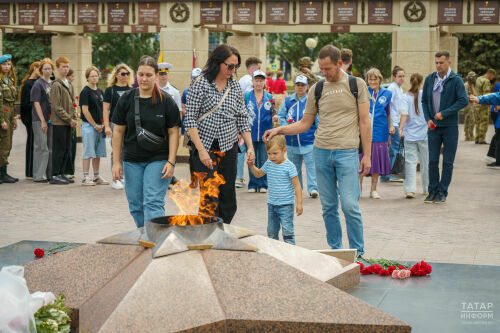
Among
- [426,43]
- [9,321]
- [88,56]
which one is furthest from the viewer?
[88,56]

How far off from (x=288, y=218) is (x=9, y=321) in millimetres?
3508

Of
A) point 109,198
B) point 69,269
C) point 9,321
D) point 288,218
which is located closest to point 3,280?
point 9,321

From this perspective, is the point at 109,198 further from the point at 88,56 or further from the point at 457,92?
the point at 88,56

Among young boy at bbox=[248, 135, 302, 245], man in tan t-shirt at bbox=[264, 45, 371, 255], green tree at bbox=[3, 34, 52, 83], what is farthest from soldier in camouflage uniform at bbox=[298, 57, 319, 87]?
green tree at bbox=[3, 34, 52, 83]

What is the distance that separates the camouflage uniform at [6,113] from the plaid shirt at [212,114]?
664cm

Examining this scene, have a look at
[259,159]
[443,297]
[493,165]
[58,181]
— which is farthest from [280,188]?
[493,165]

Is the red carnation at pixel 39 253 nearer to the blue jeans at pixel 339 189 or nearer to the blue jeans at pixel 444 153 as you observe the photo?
the blue jeans at pixel 339 189

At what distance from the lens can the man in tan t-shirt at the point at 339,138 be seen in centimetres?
673

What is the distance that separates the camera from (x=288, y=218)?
23.6 ft

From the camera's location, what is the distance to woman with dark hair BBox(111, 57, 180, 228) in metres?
6.66

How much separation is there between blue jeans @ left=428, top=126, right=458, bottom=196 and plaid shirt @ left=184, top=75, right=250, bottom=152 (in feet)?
15.0

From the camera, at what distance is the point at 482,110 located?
20797mm

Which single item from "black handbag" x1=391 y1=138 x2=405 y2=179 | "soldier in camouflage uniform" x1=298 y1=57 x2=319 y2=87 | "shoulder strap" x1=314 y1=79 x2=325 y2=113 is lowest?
"black handbag" x1=391 y1=138 x2=405 y2=179

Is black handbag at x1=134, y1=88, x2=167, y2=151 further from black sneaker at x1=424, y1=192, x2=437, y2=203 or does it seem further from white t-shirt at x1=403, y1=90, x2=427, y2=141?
white t-shirt at x1=403, y1=90, x2=427, y2=141
